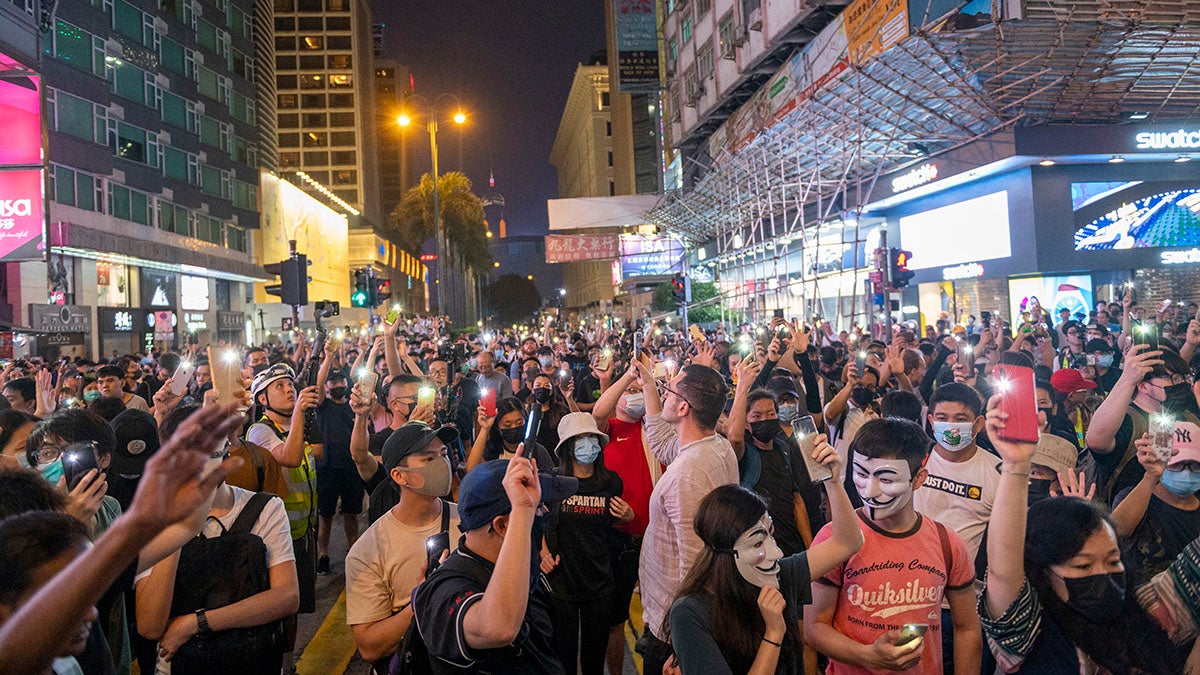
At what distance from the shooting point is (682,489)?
13.5 ft

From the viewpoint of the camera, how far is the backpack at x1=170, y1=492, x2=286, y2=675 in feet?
12.3

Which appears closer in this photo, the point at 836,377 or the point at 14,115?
the point at 836,377

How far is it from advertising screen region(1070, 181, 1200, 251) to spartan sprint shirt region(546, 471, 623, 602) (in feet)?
78.2

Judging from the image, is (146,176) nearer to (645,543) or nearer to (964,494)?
(645,543)

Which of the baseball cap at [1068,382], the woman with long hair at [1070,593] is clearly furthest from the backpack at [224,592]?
the baseball cap at [1068,382]

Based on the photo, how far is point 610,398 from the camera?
590 cm

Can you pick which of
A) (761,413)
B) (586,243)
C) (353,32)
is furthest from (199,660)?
(353,32)

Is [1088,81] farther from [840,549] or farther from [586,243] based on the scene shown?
[586,243]

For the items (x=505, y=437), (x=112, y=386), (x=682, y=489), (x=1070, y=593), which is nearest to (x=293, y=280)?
(x=112, y=386)

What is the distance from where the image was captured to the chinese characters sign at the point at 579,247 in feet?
160

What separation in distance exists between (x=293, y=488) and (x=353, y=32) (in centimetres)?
9243

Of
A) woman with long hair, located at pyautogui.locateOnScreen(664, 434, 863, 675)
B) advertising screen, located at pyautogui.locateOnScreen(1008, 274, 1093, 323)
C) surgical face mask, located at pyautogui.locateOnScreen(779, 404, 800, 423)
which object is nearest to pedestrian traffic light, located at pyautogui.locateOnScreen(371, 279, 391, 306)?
surgical face mask, located at pyautogui.locateOnScreen(779, 404, 800, 423)

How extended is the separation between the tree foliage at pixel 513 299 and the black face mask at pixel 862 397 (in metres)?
117

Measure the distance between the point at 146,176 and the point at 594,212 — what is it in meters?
23.7
